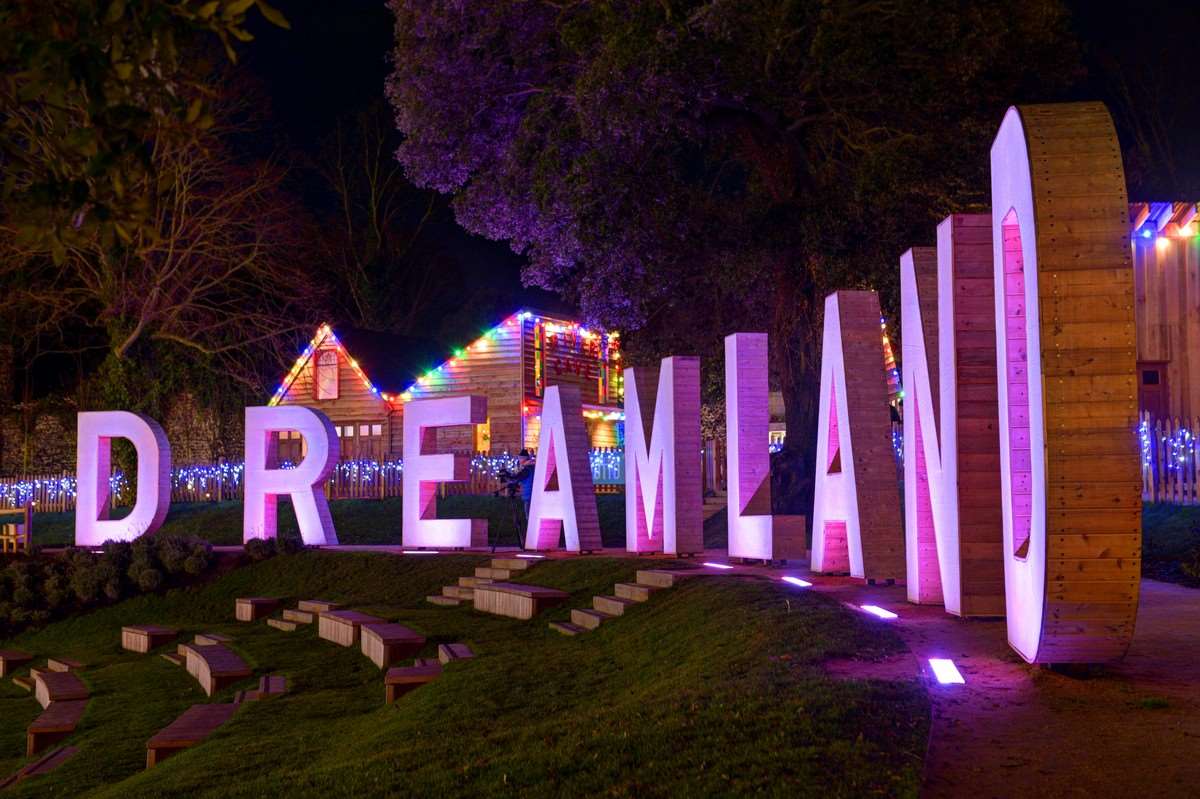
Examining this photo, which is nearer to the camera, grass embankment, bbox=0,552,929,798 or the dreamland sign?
grass embankment, bbox=0,552,929,798

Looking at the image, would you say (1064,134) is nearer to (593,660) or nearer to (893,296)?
(593,660)

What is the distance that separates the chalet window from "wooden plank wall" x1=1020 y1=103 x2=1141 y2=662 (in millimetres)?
34669

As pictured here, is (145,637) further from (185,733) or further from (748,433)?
(748,433)

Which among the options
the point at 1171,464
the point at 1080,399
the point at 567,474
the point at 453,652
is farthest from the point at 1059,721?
the point at 1171,464

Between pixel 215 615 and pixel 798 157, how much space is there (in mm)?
13405

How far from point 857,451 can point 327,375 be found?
1153 inches

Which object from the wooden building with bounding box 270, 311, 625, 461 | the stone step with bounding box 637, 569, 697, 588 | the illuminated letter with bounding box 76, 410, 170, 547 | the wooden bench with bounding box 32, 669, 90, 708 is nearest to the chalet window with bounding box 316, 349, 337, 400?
the wooden building with bounding box 270, 311, 625, 461

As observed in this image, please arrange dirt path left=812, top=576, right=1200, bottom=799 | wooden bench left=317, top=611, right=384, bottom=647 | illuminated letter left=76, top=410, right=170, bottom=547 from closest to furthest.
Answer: dirt path left=812, top=576, right=1200, bottom=799 → wooden bench left=317, top=611, right=384, bottom=647 → illuminated letter left=76, top=410, right=170, bottom=547

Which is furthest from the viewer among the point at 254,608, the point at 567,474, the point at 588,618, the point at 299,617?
the point at 567,474

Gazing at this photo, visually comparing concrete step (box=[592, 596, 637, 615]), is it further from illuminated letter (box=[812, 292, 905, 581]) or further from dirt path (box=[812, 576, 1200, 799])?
dirt path (box=[812, 576, 1200, 799])

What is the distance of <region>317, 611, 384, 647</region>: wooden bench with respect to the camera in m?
15.0

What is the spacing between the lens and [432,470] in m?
21.7

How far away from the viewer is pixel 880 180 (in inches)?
823

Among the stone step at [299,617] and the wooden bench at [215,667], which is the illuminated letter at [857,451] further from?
the stone step at [299,617]
